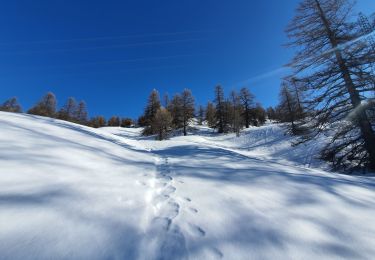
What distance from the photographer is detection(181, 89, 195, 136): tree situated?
128 ft

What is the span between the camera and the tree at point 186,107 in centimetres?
3912

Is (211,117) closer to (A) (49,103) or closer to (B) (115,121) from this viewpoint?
(A) (49,103)

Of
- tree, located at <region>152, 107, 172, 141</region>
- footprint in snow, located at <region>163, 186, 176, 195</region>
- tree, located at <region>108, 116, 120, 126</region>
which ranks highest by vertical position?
tree, located at <region>108, 116, 120, 126</region>

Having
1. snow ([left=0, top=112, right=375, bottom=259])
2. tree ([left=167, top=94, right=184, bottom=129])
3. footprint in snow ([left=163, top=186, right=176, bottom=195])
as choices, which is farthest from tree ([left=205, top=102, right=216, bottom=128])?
snow ([left=0, top=112, right=375, bottom=259])

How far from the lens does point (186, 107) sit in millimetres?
39719

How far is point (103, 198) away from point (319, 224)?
2750 mm

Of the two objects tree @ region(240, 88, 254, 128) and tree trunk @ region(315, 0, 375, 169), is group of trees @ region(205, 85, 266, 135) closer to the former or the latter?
tree @ region(240, 88, 254, 128)

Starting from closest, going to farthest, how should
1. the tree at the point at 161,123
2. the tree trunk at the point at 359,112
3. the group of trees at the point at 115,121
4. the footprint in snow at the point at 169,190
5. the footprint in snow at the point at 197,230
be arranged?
1. the footprint in snow at the point at 197,230
2. the footprint in snow at the point at 169,190
3. the tree trunk at the point at 359,112
4. the tree at the point at 161,123
5. the group of trees at the point at 115,121

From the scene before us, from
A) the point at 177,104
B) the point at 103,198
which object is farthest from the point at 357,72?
the point at 177,104

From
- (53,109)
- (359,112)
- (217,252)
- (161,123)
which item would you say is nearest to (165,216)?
(217,252)

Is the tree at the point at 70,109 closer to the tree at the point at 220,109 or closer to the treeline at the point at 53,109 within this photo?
the treeline at the point at 53,109

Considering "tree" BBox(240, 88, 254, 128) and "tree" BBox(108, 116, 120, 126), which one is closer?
"tree" BBox(240, 88, 254, 128)

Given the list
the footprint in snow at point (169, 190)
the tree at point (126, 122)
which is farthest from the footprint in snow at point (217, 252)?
the tree at point (126, 122)

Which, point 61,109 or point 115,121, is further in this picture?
point 115,121
